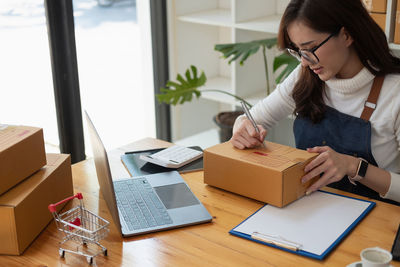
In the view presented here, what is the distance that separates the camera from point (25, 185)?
1425 mm

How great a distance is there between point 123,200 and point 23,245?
0.33m

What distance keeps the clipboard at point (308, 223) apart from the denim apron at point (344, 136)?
9.9 inches

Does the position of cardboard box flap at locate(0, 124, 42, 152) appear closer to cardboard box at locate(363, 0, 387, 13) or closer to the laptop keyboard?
the laptop keyboard

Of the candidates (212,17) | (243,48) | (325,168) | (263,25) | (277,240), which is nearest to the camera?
(277,240)

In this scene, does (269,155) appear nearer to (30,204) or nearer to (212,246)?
(212,246)

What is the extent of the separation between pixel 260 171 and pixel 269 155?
0.09 m

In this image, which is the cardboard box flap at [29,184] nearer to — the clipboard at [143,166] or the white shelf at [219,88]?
the clipboard at [143,166]

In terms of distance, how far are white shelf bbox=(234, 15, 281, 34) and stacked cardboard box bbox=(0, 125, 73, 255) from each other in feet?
5.06

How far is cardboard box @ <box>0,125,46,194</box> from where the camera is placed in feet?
4.49

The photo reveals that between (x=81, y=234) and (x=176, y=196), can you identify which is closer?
(x=81, y=234)

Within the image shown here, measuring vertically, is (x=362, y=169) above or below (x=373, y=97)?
below

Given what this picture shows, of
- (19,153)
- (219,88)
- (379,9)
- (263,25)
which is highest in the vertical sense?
(379,9)

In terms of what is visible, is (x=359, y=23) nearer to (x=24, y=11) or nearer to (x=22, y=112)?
(x=24, y=11)

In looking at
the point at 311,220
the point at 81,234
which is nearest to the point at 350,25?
the point at 311,220
